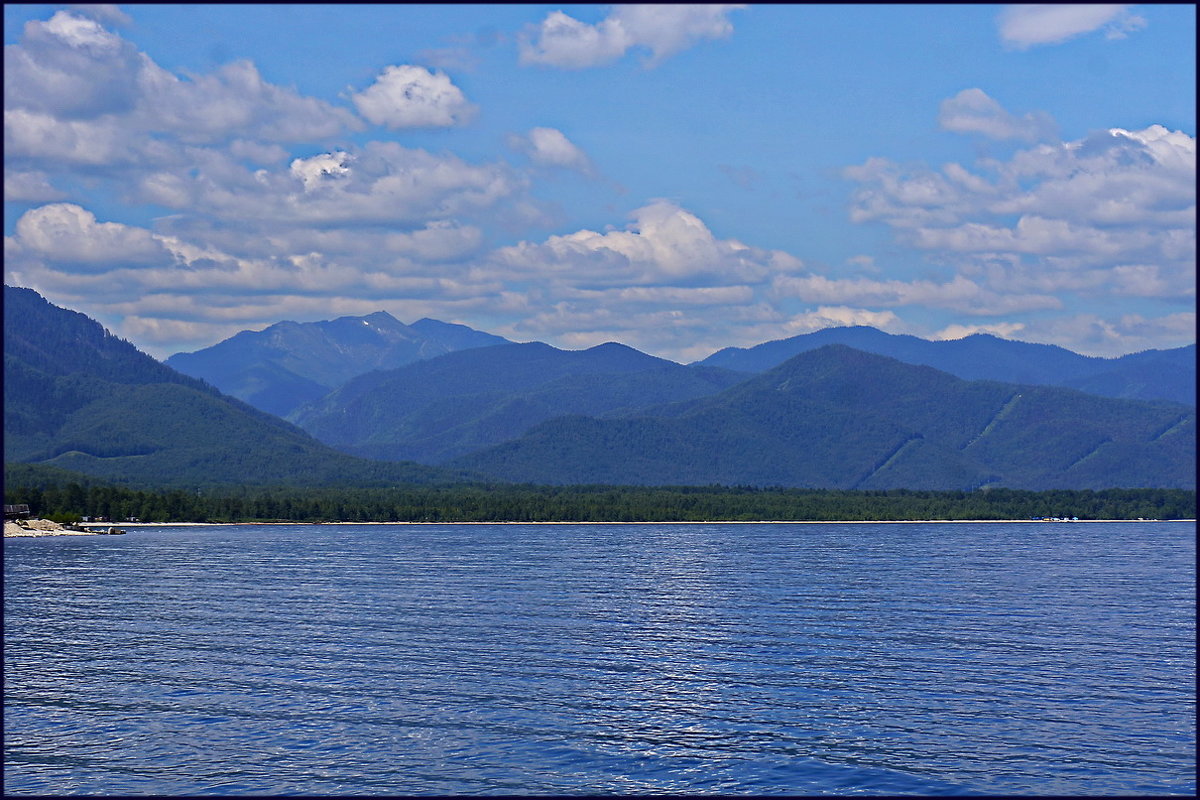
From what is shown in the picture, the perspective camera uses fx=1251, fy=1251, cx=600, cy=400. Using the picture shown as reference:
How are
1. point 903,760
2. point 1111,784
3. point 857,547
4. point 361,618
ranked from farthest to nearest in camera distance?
point 857,547, point 361,618, point 903,760, point 1111,784

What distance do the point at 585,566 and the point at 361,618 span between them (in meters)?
60.3

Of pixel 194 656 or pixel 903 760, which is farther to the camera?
pixel 194 656

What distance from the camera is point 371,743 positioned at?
171ft

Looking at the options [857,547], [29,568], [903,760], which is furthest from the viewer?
[857,547]

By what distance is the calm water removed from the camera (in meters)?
47.9

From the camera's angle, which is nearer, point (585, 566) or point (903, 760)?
point (903, 760)

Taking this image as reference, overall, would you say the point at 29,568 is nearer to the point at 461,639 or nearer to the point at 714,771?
the point at 461,639

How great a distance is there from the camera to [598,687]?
212 ft

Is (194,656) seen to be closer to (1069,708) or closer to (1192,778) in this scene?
(1069,708)

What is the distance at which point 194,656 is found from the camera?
74688 millimetres

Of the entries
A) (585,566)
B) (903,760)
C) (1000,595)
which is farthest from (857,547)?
(903,760)

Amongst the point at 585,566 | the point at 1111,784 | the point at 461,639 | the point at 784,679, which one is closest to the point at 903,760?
the point at 1111,784

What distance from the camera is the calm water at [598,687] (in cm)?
4794

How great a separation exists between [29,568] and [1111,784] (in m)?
129
